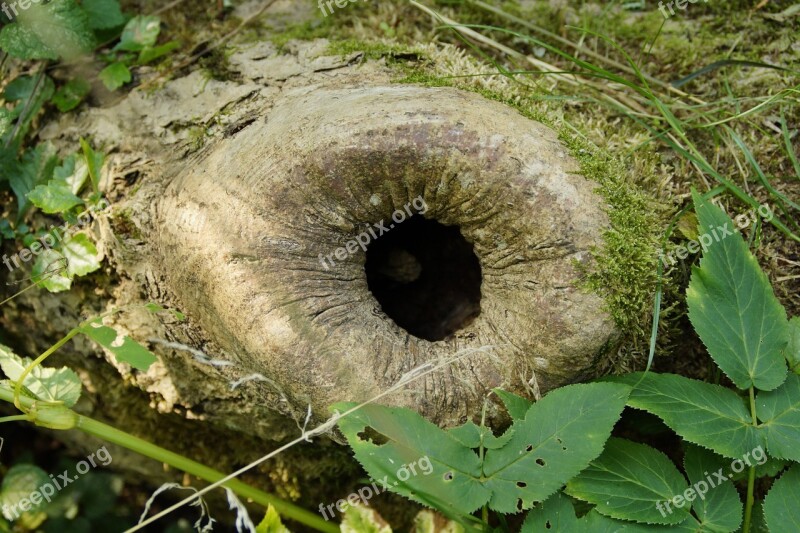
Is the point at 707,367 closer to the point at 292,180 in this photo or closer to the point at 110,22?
the point at 292,180

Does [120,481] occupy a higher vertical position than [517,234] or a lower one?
lower

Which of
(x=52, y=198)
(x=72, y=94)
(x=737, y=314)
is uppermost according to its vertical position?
(x=72, y=94)

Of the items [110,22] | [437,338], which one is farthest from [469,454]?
[110,22]

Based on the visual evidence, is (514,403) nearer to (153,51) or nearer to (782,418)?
(782,418)

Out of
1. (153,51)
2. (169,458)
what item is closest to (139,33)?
(153,51)

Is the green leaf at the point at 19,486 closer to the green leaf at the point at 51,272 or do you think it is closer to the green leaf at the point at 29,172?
the green leaf at the point at 51,272

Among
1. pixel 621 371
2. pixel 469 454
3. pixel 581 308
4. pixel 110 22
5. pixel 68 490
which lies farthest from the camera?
pixel 68 490
